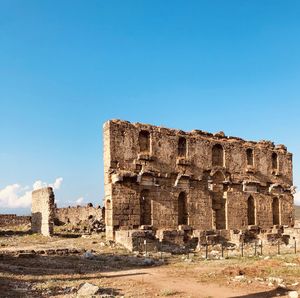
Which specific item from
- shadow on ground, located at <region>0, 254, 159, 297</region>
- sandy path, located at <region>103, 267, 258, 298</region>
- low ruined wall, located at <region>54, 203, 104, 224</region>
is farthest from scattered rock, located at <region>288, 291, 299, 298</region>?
low ruined wall, located at <region>54, 203, 104, 224</region>

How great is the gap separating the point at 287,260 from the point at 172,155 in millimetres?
9580

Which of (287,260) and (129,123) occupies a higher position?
(129,123)

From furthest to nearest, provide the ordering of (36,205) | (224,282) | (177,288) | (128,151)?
1. (36,205)
2. (128,151)
3. (224,282)
4. (177,288)

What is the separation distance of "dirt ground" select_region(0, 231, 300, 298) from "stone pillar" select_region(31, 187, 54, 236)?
854 cm

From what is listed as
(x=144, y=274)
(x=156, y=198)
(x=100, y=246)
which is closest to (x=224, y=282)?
(x=144, y=274)

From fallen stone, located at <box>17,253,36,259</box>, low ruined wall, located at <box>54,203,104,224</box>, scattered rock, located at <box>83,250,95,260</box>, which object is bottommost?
scattered rock, located at <box>83,250,95,260</box>

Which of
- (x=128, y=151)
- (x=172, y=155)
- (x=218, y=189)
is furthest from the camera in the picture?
(x=218, y=189)

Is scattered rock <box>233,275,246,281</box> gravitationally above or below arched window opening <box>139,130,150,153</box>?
below

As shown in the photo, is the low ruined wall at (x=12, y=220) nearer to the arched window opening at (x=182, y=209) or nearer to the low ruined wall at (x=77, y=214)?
the low ruined wall at (x=77, y=214)

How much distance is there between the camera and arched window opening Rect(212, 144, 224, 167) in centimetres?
2678

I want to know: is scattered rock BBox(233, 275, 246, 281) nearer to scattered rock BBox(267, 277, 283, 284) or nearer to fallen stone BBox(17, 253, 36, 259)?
scattered rock BBox(267, 277, 283, 284)

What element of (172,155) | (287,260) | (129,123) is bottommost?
(287,260)

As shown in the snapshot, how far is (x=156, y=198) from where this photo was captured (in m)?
23.7

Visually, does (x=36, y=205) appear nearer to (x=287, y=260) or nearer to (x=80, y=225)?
(x=80, y=225)
